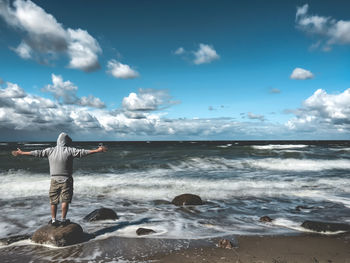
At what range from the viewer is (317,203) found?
385 inches

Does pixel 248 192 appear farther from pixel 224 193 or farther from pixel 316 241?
pixel 316 241

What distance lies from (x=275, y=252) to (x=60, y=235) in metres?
4.20

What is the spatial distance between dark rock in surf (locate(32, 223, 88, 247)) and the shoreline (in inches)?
5.7

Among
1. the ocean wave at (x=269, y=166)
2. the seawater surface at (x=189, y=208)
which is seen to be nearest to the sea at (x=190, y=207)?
the seawater surface at (x=189, y=208)

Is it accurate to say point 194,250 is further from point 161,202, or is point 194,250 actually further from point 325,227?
point 161,202

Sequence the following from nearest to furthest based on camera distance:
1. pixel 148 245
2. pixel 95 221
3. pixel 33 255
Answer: pixel 33 255, pixel 148 245, pixel 95 221

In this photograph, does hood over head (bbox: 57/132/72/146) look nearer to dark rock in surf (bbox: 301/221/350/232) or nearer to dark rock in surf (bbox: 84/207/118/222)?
dark rock in surf (bbox: 84/207/118/222)

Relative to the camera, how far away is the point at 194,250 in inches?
205

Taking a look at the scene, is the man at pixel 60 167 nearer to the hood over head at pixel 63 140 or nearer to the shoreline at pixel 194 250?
the hood over head at pixel 63 140

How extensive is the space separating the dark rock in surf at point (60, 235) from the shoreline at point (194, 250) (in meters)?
0.14

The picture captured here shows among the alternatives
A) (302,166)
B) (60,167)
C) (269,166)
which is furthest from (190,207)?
(302,166)

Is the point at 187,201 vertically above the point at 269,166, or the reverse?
the point at 187,201

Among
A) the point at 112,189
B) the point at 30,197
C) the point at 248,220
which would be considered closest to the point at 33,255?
the point at 248,220

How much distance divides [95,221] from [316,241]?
533cm
